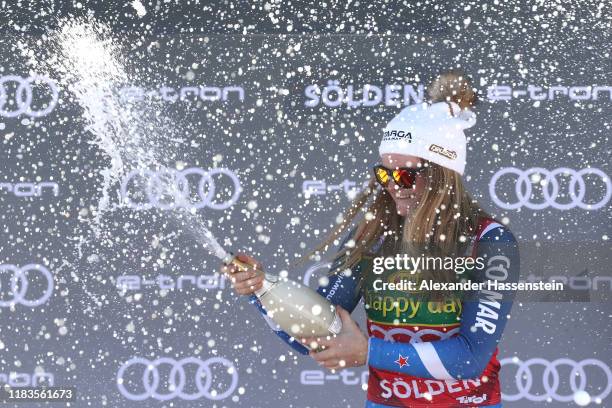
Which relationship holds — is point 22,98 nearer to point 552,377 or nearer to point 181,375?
point 181,375

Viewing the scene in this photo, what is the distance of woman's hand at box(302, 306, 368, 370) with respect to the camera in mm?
2189

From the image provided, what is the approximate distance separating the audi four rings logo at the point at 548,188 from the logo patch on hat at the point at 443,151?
2128mm

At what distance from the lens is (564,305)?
4410mm

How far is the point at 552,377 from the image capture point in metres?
4.41

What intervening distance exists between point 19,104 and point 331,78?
176 centimetres

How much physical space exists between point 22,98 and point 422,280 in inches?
122

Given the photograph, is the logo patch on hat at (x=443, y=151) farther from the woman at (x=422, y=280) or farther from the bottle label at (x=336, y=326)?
the bottle label at (x=336, y=326)

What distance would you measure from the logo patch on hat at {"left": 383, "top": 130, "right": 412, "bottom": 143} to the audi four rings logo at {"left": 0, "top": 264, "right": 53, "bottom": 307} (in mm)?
2738

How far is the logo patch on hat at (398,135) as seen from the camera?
2.42m

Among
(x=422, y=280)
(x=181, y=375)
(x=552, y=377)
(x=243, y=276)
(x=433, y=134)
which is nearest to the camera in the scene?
(x=243, y=276)

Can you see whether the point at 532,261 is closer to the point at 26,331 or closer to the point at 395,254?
the point at 395,254

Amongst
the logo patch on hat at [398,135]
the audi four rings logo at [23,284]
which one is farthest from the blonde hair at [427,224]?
the audi four rings logo at [23,284]

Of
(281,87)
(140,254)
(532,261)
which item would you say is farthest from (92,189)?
(532,261)

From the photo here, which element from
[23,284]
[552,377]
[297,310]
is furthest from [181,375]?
[297,310]
